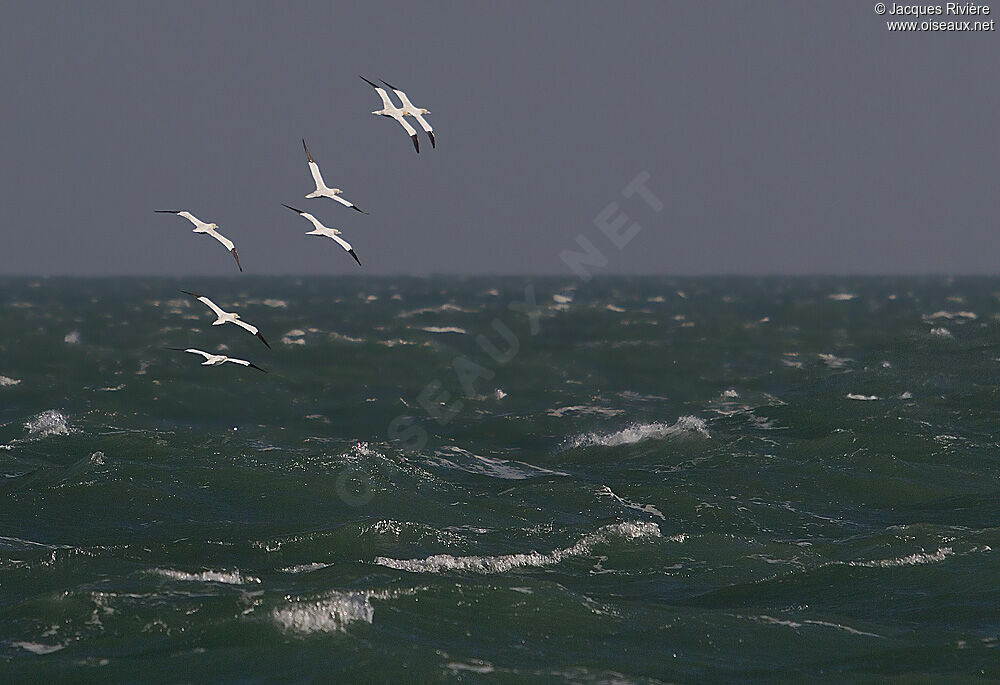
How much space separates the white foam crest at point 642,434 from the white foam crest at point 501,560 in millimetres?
9447

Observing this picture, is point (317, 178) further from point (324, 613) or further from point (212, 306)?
point (324, 613)

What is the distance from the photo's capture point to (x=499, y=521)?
20062mm

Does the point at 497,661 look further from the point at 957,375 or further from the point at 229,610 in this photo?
the point at 957,375

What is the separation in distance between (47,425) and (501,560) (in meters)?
16.1

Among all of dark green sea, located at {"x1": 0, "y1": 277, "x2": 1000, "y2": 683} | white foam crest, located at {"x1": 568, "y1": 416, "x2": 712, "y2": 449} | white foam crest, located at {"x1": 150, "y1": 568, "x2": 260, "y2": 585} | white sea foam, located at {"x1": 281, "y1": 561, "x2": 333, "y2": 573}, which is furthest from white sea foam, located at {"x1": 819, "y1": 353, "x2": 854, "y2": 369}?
white foam crest, located at {"x1": 150, "y1": 568, "x2": 260, "y2": 585}

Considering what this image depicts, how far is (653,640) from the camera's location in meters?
13.2

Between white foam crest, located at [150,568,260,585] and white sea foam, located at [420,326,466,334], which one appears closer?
white foam crest, located at [150,568,260,585]

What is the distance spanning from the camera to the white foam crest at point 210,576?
15257 mm

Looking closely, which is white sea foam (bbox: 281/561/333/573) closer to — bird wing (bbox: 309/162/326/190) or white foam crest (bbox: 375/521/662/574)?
white foam crest (bbox: 375/521/662/574)

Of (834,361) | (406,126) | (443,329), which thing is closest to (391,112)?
(406,126)

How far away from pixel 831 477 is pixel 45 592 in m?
15.5

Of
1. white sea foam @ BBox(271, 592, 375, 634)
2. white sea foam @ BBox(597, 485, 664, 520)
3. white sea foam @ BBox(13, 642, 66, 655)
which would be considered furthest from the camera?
white sea foam @ BBox(597, 485, 664, 520)

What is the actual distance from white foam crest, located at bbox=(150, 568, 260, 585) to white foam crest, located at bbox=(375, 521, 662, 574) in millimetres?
2145

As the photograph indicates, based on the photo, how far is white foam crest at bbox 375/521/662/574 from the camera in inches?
654
